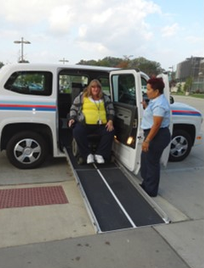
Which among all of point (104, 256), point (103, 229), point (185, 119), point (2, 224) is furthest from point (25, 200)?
point (185, 119)

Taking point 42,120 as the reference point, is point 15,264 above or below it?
below

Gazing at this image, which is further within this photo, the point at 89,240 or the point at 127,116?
the point at 127,116

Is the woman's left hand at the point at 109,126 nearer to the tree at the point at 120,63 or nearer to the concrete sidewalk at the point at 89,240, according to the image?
the concrete sidewalk at the point at 89,240

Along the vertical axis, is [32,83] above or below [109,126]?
above

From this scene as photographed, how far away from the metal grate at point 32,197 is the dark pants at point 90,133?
0.76 metres

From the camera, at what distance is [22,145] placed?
4.90 meters

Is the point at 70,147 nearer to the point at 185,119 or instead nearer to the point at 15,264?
the point at 185,119

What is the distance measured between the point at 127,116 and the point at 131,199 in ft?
4.47

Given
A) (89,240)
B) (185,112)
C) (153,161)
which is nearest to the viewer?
(89,240)

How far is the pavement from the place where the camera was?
2.61 metres

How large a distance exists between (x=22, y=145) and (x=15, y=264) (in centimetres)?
264

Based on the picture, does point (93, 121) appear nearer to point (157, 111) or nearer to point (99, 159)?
point (99, 159)

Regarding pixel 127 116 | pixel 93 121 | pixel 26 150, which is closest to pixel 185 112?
pixel 127 116

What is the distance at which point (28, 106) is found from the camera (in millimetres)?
4695
